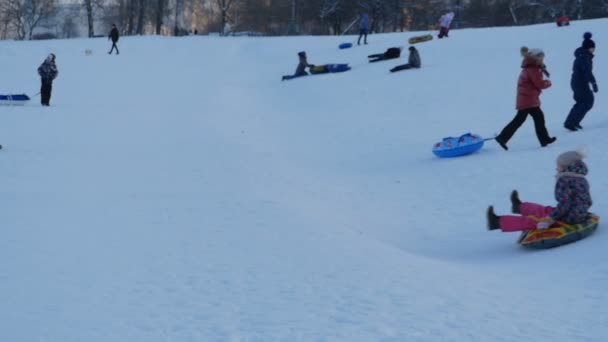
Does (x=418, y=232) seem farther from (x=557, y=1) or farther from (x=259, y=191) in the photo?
(x=557, y=1)

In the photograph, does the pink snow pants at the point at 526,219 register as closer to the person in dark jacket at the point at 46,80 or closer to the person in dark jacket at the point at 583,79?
the person in dark jacket at the point at 583,79

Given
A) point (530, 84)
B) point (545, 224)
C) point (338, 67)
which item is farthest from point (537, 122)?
point (338, 67)

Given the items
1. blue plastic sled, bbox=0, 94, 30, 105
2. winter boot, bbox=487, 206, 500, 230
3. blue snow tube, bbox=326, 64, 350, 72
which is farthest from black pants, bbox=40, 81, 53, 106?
winter boot, bbox=487, 206, 500, 230

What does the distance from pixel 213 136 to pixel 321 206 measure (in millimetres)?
6214

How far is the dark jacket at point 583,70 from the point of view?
1112 centimetres

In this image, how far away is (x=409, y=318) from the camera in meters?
4.23

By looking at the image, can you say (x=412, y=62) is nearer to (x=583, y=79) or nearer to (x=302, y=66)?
(x=302, y=66)

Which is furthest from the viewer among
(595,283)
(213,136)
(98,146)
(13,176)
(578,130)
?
(213,136)

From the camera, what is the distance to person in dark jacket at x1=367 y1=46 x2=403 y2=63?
2444 centimetres

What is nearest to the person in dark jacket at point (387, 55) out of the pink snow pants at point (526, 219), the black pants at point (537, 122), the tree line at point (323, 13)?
the black pants at point (537, 122)

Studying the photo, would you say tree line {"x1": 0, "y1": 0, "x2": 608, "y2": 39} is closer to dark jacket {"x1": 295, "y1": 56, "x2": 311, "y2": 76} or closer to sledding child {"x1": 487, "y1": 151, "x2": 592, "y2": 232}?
dark jacket {"x1": 295, "y1": 56, "x2": 311, "y2": 76}

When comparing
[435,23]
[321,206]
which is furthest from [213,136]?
[435,23]

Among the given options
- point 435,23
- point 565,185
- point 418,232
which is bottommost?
point 418,232

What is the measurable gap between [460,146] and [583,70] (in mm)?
2438
